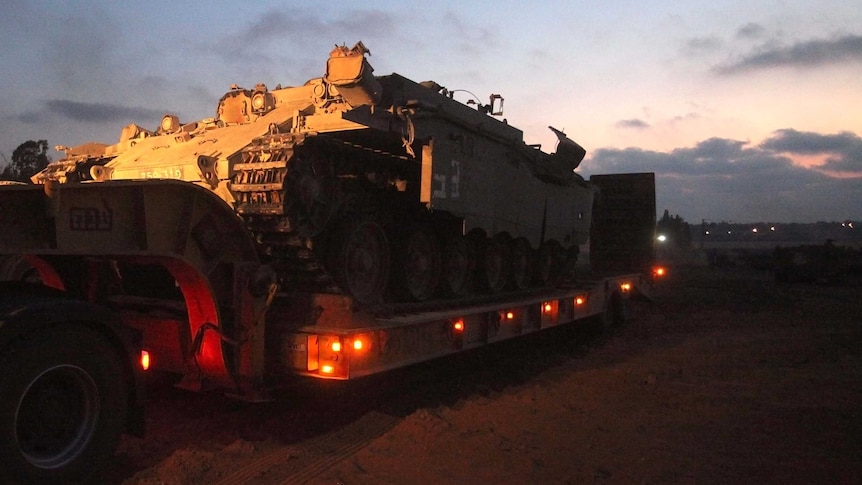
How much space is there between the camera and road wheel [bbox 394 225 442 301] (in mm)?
8945

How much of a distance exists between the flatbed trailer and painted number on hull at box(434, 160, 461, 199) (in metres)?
1.56

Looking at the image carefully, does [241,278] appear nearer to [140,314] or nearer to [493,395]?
[140,314]

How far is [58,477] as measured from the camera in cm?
421

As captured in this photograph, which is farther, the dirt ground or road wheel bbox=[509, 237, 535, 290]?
road wheel bbox=[509, 237, 535, 290]

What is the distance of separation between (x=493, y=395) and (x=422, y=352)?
56.3 inches

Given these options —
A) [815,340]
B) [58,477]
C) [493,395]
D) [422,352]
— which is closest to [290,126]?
[422,352]

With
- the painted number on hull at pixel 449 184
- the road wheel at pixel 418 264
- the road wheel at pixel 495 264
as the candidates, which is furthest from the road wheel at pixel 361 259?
the road wheel at pixel 495 264

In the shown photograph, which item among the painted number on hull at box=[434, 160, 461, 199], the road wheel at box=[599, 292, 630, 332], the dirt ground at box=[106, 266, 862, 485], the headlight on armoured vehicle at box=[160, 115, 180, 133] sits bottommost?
the dirt ground at box=[106, 266, 862, 485]

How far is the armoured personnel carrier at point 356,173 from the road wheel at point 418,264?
0.02m

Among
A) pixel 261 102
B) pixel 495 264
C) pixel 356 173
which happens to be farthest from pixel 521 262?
pixel 261 102

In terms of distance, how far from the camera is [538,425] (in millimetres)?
6824

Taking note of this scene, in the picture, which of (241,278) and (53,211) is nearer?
(53,211)

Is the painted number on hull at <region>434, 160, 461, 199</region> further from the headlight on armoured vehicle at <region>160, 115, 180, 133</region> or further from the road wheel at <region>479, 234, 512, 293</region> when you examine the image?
the headlight on armoured vehicle at <region>160, 115, 180, 133</region>

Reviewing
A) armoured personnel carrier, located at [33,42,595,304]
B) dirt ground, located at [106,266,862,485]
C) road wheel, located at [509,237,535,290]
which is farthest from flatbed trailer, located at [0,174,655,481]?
road wheel, located at [509,237,535,290]
